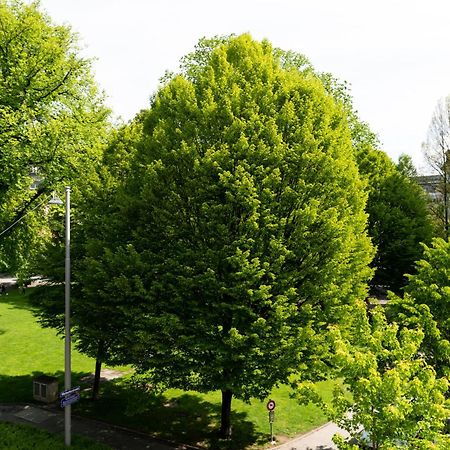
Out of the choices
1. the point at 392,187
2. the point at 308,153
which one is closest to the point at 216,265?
the point at 308,153

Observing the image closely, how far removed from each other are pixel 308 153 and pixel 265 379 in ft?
25.2

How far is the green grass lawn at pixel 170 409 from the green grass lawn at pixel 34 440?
1878mm

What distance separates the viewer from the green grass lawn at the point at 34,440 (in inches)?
578

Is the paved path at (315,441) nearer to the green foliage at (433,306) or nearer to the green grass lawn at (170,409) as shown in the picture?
the green grass lawn at (170,409)

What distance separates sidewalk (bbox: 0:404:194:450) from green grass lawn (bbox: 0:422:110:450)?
5.47ft

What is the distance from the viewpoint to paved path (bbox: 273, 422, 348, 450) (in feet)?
56.6

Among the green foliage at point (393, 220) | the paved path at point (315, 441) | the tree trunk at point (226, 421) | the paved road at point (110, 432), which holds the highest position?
the green foliage at point (393, 220)

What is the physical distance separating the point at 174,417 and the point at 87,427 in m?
3.67

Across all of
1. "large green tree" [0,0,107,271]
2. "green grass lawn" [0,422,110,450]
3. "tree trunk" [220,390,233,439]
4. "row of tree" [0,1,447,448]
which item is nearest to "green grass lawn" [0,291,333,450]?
"tree trunk" [220,390,233,439]

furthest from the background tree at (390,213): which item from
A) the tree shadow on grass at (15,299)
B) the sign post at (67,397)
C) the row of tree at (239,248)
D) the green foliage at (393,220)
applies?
the tree shadow on grass at (15,299)

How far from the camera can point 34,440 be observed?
1528 cm

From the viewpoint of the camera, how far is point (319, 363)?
13.0 meters

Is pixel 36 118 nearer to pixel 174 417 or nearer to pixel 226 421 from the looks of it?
pixel 174 417

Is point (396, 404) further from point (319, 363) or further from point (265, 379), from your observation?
point (265, 379)
